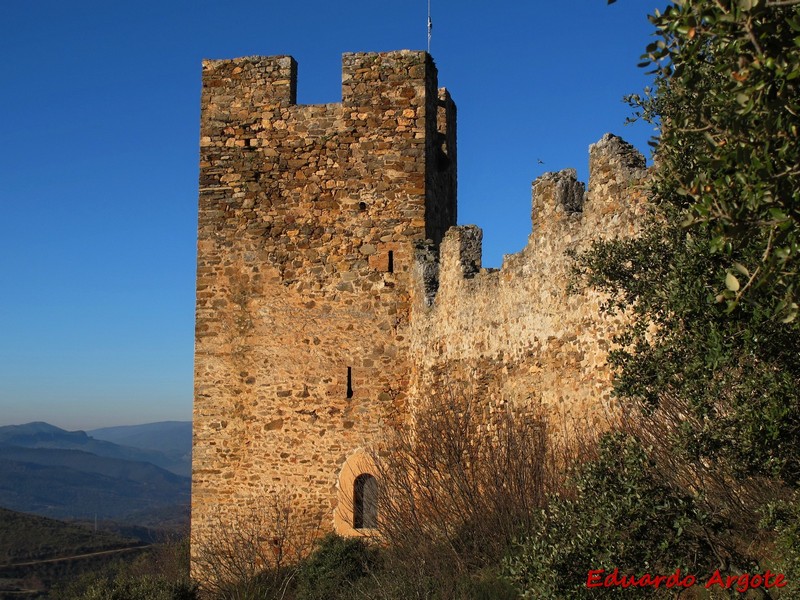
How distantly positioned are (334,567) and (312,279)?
4575 mm

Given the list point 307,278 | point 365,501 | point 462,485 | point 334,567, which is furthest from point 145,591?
point 462,485

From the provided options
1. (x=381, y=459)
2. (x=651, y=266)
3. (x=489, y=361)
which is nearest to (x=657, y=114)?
(x=651, y=266)

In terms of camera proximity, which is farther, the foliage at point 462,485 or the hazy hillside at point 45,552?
the hazy hillside at point 45,552

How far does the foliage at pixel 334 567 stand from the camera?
13.9 m

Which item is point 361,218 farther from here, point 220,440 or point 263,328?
point 220,440

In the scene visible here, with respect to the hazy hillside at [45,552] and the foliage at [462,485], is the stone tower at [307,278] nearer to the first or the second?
the foliage at [462,485]

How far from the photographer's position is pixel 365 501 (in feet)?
53.0

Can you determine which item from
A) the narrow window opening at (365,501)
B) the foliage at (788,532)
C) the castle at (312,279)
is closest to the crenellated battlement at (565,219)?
the castle at (312,279)

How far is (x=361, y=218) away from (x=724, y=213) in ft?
38.2

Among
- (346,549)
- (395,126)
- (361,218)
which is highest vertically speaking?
(395,126)

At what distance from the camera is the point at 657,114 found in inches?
311

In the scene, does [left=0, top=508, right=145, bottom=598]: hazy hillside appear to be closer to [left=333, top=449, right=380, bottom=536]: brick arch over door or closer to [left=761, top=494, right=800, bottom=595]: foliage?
[left=333, top=449, right=380, bottom=536]: brick arch over door

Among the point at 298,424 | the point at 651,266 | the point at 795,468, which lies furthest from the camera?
the point at 298,424

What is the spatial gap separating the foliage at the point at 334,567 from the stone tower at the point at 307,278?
90 centimetres
